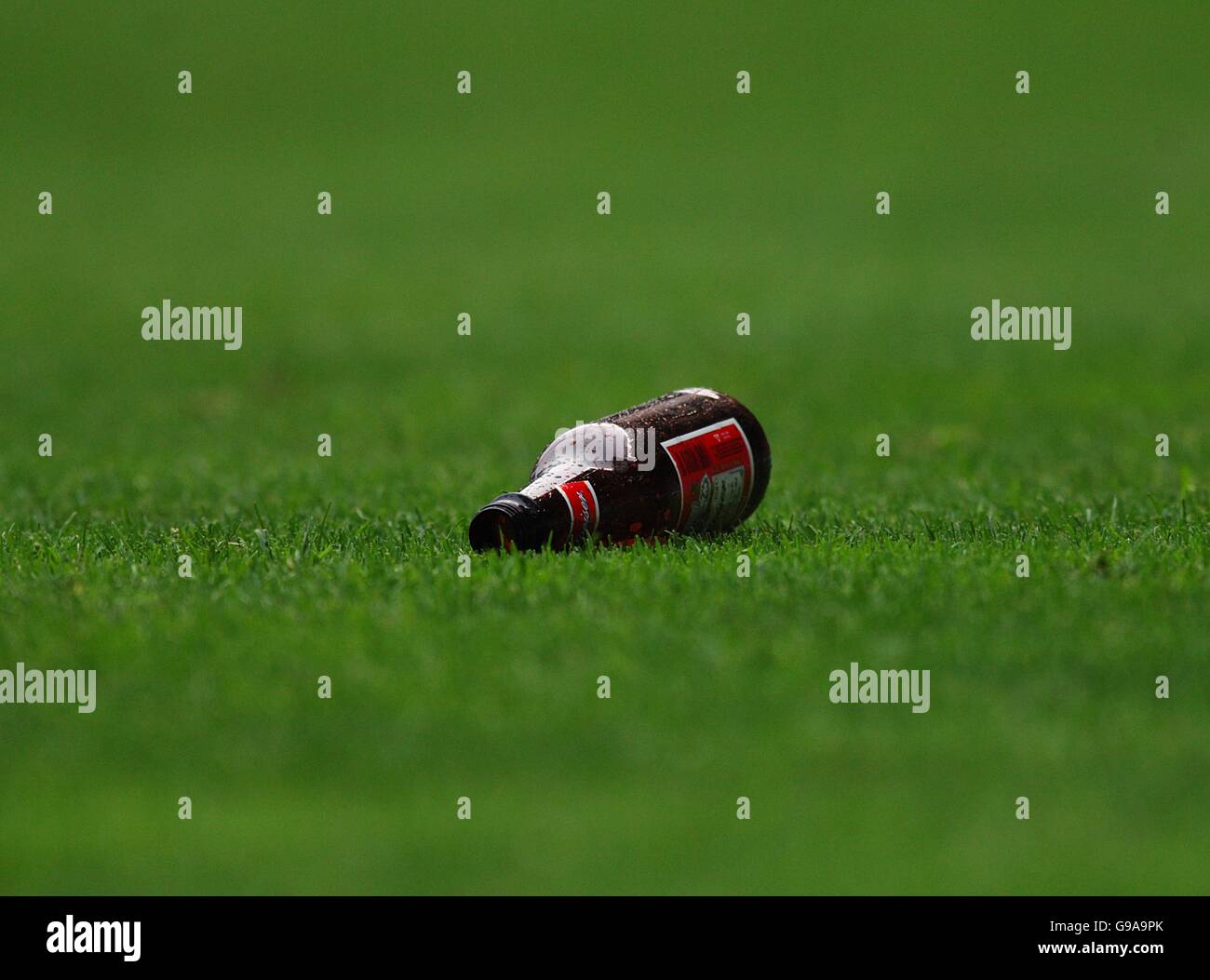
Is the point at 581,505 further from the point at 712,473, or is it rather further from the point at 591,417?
the point at 591,417

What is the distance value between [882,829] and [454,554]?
302cm

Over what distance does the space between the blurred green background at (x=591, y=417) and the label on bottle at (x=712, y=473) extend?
0.28 metres

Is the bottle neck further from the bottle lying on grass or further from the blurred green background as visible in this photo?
the blurred green background

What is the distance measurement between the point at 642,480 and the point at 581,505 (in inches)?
13.5

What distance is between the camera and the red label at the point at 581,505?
278 inches

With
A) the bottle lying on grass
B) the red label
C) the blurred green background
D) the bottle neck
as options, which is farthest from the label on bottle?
the bottle neck

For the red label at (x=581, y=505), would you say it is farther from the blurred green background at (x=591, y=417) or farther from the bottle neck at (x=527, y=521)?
the blurred green background at (x=591, y=417)

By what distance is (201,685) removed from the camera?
18.2ft

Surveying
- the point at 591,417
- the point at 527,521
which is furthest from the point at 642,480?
the point at 591,417

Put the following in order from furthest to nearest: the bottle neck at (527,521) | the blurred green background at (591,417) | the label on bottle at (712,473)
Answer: the label on bottle at (712,473) → the bottle neck at (527,521) → the blurred green background at (591,417)

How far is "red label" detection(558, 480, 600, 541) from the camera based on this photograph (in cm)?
707

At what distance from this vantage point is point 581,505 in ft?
23.2

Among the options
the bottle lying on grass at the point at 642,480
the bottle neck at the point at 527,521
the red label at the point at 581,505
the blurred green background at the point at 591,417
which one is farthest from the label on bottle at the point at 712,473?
the bottle neck at the point at 527,521
